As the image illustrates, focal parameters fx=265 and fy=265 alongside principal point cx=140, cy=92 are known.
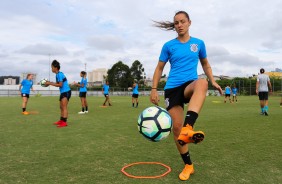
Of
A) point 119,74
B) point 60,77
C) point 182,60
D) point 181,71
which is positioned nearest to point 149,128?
point 181,71

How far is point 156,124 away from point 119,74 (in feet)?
230

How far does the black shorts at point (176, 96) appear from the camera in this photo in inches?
156

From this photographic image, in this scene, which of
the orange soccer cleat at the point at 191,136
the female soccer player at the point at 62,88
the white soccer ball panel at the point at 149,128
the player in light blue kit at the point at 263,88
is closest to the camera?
the orange soccer cleat at the point at 191,136

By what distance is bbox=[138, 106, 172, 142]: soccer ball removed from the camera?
11.8 ft

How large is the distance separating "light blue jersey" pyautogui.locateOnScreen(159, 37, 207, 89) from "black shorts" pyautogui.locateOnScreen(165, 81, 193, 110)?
0.20 feet

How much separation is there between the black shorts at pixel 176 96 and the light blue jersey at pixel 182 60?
60 mm

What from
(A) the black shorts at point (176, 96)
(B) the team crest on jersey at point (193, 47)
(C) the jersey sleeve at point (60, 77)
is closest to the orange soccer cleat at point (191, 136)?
(A) the black shorts at point (176, 96)

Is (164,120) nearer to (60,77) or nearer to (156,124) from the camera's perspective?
(156,124)

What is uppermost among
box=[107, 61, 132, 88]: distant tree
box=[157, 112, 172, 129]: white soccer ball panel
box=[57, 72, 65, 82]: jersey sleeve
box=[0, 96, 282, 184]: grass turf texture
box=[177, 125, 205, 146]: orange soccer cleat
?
box=[107, 61, 132, 88]: distant tree

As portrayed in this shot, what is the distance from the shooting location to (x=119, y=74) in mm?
73375

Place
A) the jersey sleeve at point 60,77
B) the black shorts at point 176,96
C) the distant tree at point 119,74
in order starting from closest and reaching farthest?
the black shorts at point 176,96 < the jersey sleeve at point 60,77 < the distant tree at point 119,74

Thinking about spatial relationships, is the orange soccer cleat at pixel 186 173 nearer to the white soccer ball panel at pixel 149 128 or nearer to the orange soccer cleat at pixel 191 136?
the white soccer ball panel at pixel 149 128

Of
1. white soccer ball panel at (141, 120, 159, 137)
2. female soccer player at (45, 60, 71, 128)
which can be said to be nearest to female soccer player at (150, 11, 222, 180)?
white soccer ball panel at (141, 120, 159, 137)

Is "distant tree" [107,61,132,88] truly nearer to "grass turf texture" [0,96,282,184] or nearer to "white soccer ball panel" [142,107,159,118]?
"grass turf texture" [0,96,282,184]
